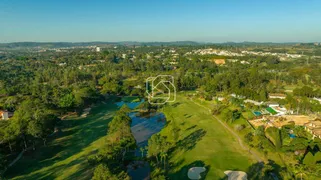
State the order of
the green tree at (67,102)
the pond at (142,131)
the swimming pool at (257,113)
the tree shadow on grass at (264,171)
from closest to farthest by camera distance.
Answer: the tree shadow on grass at (264,171) < the pond at (142,131) < the swimming pool at (257,113) < the green tree at (67,102)

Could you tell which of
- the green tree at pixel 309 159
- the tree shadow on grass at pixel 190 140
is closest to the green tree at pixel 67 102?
the tree shadow on grass at pixel 190 140

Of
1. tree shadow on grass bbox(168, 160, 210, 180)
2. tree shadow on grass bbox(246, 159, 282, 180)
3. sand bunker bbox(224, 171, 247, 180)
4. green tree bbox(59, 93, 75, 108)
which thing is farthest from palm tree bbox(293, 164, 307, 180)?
green tree bbox(59, 93, 75, 108)

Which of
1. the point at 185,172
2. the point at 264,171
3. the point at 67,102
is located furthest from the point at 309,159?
the point at 67,102

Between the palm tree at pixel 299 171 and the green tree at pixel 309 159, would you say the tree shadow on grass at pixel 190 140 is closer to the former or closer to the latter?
the palm tree at pixel 299 171

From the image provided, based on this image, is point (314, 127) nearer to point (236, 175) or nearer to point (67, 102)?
point (236, 175)

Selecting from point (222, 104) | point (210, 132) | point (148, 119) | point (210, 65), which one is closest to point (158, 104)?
point (148, 119)

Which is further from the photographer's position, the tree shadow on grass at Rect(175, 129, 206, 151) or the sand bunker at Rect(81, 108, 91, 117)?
the sand bunker at Rect(81, 108, 91, 117)

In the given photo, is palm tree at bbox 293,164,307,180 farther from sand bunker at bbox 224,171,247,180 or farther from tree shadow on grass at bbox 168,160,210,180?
tree shadow on grass at bbox 168,160,210,180
